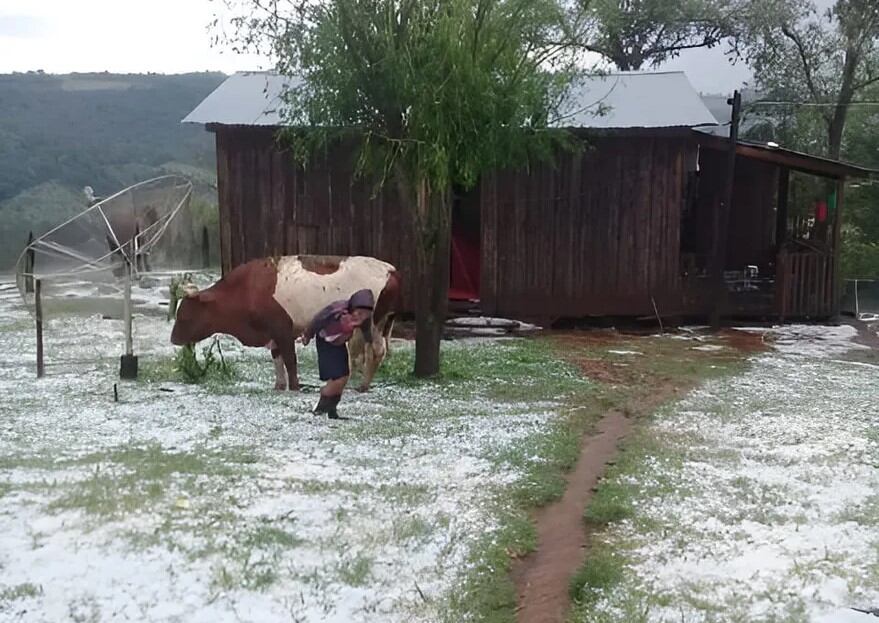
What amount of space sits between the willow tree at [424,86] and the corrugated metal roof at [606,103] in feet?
11.4

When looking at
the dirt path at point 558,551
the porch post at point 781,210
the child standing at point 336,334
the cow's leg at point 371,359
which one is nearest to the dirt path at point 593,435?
the dirt path at point 558,551

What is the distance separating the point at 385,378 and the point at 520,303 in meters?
5.80

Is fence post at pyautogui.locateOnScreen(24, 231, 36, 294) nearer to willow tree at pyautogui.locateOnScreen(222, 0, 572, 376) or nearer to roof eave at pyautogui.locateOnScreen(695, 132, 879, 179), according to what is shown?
willow tree at pyautogui.locateOnScreen(222, 0, 572, 376)

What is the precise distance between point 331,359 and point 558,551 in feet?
11.7

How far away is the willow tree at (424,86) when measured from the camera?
9633mm

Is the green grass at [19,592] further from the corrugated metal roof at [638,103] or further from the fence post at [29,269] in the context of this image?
the corrugated metal roof at [638,103]

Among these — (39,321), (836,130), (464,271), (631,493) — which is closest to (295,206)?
(464,271)

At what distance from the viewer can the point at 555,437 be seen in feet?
27.5

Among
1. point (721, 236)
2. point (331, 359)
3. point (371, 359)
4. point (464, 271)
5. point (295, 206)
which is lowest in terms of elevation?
point (371, 359)

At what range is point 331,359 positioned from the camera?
8742 millimetres

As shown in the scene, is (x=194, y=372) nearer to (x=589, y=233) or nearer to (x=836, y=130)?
(x=589, y=233)

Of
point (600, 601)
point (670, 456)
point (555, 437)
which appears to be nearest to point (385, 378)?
point (555, 437)

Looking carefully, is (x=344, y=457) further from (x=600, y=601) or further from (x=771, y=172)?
(x=771, y=172)

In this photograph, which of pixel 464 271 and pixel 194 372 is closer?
pixel 194 372
